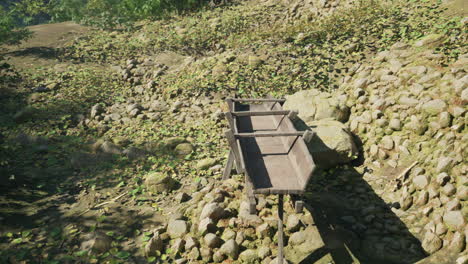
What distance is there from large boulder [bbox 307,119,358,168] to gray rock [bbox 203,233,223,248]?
2.60 m

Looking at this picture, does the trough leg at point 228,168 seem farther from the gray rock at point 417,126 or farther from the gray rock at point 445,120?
the gray rock at point 445,120

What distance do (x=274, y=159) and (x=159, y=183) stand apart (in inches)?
93.7

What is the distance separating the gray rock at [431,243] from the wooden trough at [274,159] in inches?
75.1

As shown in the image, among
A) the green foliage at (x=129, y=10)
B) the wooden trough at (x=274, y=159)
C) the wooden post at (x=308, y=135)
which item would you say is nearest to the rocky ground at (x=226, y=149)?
the wooden trough at (x=274, y=159)

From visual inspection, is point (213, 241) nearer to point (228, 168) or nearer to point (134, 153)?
point (228, 168)

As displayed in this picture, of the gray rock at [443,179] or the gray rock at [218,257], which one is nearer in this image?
the gray rock at [218,257]

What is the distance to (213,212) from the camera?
4.48 m

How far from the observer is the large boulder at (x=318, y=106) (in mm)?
6582

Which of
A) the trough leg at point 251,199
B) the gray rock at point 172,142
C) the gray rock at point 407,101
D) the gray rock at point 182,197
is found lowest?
the gray rock at point 182,197

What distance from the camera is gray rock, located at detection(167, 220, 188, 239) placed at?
4406mm

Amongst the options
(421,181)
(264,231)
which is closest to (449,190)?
(421,181)

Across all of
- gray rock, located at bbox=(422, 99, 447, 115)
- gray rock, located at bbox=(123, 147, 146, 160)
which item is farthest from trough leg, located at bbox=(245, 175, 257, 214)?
gray rock, located at bbox=(422, 99, 447, 115)

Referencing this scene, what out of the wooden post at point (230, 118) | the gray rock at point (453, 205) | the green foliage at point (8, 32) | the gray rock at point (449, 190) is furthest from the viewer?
the green foliage at point (8, 32)

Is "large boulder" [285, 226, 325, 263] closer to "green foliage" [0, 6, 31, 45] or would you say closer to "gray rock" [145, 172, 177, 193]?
"gray rock" [145, 172, 177, 193]
